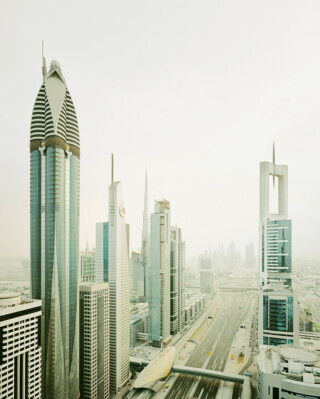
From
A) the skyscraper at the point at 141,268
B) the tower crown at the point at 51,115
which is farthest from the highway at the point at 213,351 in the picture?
the tower crown at the point at 51,115

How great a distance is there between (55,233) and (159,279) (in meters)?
16.0

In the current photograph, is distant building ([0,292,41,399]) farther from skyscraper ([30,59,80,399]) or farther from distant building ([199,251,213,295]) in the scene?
distant building ([199,251,213,295])

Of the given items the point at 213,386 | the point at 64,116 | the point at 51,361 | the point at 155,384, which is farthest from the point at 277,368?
the point at 64,116

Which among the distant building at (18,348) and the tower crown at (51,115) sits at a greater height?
the tower crown at (51,115)

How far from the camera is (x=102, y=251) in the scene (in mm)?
22406

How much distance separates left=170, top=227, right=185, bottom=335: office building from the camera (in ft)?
107

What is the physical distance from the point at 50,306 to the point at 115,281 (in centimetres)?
608

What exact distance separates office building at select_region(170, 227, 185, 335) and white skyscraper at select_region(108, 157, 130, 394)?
10606 mm

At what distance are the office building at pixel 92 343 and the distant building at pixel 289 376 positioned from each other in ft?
30.4

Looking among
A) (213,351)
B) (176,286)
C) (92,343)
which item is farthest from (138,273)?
(92,343)

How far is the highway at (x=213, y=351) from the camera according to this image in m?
20.0

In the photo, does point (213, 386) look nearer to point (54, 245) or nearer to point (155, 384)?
point (155, 384)

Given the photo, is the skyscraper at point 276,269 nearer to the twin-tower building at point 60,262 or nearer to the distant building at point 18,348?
the twin-tower building at point 60,262

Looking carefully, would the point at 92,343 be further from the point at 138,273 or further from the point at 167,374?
the point at 138,273
